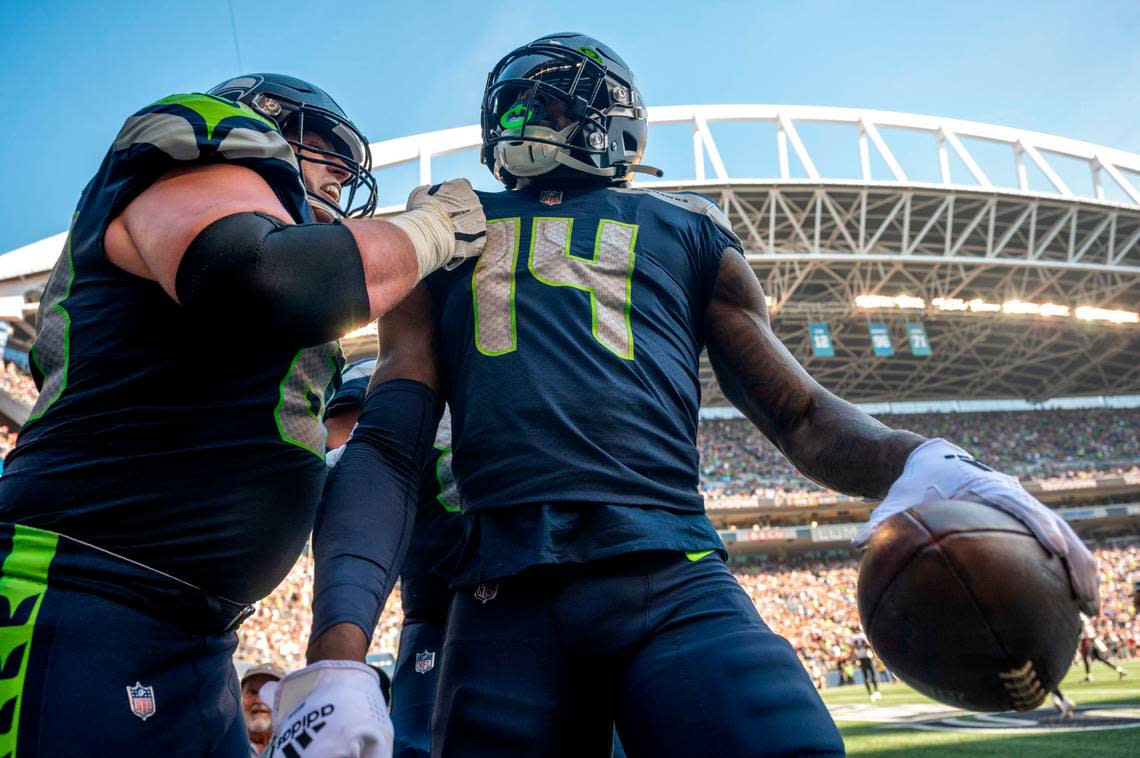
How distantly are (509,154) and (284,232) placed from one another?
933 mm

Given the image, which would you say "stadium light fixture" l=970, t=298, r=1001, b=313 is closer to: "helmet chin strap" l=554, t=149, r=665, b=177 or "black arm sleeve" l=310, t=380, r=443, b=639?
"helmet chin strap" l=554, t=149, r=665, b=177

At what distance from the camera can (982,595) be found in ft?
3.86

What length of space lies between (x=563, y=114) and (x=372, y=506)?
Answer: 49.8 inches

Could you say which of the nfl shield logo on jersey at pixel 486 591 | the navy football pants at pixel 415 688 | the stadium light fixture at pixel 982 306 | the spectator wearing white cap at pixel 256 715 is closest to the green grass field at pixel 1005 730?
the navy football pants at pixel 415 688

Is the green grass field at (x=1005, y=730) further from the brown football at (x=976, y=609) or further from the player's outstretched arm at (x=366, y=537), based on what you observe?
the player's outstretched arm at (x=366, y=537)

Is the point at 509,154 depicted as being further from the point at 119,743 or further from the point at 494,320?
the point at 119,743

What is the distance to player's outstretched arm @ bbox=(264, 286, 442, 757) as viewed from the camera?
118 cm

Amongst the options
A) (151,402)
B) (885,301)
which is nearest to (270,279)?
(151,402)

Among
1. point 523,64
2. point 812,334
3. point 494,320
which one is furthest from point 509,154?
point 812,334

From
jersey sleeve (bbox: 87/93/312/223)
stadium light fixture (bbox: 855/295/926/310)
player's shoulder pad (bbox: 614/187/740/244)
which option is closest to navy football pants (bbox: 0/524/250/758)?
jersey sleeve (bbox: 87/93/312/223)

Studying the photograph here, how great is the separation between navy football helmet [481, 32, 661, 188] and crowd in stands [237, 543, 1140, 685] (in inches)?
589

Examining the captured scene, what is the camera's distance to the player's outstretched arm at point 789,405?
1.60 m

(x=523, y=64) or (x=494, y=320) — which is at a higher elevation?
(x=523, y=64)

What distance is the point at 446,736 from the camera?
1.41m
